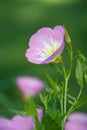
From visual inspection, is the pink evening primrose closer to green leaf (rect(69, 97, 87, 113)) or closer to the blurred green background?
green leaf (rect(69, 97, 87, 113))

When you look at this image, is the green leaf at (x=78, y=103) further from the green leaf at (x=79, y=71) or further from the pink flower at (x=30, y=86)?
the pink flower at (x=30, y=86)

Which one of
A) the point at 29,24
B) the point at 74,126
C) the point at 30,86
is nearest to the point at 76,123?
the point at 74,126

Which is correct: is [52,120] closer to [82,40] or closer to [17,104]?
[17,104]

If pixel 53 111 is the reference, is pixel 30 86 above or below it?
below

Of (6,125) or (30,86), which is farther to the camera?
(30,86)

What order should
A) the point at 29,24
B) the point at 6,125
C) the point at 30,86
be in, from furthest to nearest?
1. the point at 29,24
2. the point at 30,86
3. the point at 6,125

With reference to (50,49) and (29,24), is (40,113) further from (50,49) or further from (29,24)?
(29,24)
